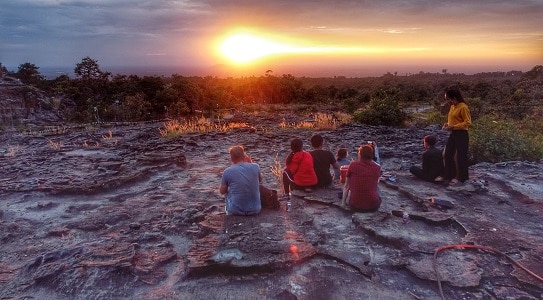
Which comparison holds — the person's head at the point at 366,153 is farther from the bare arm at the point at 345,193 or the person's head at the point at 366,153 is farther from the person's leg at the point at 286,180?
the person's leg at the point at 286,180

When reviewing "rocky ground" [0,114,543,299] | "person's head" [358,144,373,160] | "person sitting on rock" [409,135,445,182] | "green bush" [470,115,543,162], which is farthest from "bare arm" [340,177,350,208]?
"green bush" [470,115,543,162]

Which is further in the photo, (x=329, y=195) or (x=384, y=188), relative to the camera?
(x=384, y=188)

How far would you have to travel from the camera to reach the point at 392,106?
15.8 metres

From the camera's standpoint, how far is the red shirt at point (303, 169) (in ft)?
20.4

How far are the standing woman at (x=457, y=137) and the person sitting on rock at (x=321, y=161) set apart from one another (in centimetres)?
204

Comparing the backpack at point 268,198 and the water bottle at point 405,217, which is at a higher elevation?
the backpack at point 268,198

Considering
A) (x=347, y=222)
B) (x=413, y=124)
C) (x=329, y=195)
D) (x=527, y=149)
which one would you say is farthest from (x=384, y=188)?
(x=413, y=124)

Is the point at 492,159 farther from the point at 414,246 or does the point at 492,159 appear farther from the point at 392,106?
the point at 392,106

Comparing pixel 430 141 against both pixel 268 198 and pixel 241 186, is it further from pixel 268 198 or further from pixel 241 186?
pixel 241 186

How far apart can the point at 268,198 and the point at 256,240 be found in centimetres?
108

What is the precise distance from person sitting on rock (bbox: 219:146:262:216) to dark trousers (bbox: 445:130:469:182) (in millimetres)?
3581

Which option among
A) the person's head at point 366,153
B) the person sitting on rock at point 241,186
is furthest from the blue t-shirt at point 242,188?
the person's head at point 366,153

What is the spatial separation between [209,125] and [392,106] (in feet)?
24.1

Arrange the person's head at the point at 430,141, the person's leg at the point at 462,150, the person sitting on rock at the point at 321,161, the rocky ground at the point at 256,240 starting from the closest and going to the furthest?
the rocky ground at the point at 256,240
the person sitting on rock at the point at 321,161
the person's leg at the point at 462,150
the person's head at the point at 430,141
